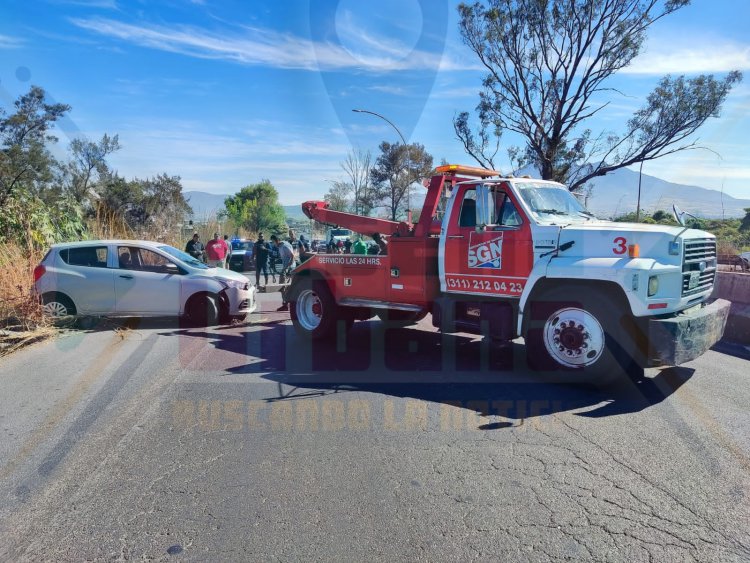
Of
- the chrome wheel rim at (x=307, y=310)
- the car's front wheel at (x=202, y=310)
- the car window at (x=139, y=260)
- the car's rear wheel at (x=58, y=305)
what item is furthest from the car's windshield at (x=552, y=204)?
the car's rear wheel at (x=58, y=305)

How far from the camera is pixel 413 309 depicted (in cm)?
786

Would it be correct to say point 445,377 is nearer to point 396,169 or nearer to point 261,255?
point 261,255

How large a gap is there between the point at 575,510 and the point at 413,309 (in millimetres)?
4536

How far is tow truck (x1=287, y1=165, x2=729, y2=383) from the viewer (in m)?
5.84

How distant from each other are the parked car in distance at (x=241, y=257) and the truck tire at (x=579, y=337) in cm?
2150

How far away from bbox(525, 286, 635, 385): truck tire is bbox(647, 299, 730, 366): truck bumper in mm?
308

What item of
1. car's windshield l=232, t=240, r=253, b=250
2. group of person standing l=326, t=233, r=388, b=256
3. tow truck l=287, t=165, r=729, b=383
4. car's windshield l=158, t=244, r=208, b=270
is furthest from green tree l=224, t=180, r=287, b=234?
tow truck l=287, t=165, r=729, b=383

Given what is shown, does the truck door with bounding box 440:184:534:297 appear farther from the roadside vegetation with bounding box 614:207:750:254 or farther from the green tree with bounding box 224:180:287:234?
the green tree with bounding box 224:180:287:234

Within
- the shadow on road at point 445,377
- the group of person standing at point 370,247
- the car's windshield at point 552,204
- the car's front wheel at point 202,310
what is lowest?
the shadow on road at point 445,377

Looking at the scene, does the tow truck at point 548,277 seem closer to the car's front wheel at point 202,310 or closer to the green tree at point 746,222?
the car's front wheel at point 202,310

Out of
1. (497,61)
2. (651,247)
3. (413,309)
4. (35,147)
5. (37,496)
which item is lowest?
(37,496)

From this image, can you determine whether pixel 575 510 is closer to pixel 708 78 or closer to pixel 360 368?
pixel 360 368

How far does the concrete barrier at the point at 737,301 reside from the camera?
8812 millimetres

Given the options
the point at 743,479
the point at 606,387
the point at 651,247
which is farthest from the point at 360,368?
the point at 743,479
